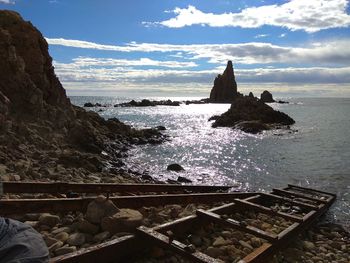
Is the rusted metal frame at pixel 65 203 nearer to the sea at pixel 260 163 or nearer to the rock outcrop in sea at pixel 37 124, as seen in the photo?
the rock outcrop in sea at pixel 37 124

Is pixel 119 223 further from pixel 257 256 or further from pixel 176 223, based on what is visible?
pixel 257 256

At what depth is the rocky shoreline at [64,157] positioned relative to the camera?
20.1 ft

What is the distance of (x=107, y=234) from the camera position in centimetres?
581

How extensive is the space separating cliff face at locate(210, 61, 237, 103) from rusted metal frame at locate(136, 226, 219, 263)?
150457mm

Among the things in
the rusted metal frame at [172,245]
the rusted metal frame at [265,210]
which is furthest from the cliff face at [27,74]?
the rusted metal frame at [172,245]

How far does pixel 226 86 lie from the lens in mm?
161250

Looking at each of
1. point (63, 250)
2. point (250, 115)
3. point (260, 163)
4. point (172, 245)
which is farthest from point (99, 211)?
point (250, 115)

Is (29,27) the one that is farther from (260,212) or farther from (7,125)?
(260,212)

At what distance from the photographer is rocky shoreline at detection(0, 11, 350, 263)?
6.11m

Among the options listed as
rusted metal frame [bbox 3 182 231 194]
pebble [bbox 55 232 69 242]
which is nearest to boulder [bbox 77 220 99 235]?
pebble [bbox 55 232 69 242]

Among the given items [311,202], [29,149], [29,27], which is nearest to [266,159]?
[311,202]

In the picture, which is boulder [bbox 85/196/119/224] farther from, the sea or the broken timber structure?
the sea

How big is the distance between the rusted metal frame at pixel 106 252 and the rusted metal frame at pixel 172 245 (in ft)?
0.59

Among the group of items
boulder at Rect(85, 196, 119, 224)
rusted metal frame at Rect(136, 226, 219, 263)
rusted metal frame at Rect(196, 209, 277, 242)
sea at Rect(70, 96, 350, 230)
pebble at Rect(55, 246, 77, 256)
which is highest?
boulder at Rect(85, 196, 119, 224)
